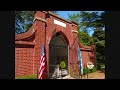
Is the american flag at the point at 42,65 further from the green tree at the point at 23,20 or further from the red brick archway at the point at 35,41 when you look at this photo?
the green tree at the point at 23,20

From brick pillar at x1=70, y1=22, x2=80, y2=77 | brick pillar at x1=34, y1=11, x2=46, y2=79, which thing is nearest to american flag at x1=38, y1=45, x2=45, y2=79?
brick pillar at x1=34, y1=11, x2=46, y2=79

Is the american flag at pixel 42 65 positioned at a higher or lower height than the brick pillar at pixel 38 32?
lower

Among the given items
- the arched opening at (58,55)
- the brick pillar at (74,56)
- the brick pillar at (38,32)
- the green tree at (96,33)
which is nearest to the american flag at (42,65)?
the brick pillar at (38,32)

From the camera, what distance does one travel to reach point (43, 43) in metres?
10.6

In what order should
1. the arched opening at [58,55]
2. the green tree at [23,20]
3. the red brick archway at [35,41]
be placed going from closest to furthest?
the red brick archway at [35,41] → the arched opening at [58,55] → the green tree at [23,20]

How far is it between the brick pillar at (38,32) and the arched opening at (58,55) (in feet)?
5.88

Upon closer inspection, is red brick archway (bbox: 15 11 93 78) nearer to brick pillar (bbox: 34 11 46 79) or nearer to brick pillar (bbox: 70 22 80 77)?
brick pillar (bbox: 34 11 46 79)

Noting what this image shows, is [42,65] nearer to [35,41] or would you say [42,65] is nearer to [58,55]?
[35,41]

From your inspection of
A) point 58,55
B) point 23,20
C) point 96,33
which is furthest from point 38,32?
point 23,20

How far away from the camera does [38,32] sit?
33.5 ft

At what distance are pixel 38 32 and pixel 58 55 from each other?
395 cm

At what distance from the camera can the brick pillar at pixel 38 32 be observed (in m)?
9.93
